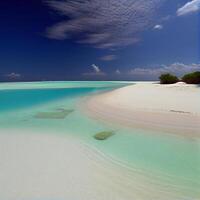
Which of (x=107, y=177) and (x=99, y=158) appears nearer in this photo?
(x=107, y=177)

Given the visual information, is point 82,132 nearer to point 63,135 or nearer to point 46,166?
point 63,135

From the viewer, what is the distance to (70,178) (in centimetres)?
216

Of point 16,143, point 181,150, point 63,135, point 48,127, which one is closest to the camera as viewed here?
point 181,150

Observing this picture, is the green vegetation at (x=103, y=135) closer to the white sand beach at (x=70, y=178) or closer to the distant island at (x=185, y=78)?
the white sand beach at (x=70, y=178)

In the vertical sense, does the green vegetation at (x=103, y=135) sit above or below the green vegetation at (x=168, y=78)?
below

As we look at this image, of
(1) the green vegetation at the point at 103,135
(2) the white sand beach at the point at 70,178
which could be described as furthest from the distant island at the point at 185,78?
(2) the white sand beach at the point at 70,178

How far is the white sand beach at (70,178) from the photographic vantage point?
185cm

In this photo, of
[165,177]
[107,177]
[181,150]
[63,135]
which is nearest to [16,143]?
[63,135]

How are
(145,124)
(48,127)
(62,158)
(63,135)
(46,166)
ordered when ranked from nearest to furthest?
(46,166)
(62,158)
(63,135)
(145,124)
(48,127)

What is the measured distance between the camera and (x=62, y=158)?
2.75m

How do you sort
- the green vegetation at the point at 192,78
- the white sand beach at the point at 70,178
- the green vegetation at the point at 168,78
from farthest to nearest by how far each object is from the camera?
the green vegetation at the point at 168,78, the green vegetation at the point at 192,78, the white sand beach at the point at 70,178

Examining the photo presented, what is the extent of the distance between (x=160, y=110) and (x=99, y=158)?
3.36 metres

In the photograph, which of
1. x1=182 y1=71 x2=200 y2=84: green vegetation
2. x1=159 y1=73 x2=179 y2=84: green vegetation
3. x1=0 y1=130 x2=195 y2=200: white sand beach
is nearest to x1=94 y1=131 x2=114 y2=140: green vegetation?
x1=0 y1=130 x2=195 y2=200: white sand beach

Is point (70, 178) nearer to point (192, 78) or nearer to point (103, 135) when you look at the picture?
point (103, 135)
